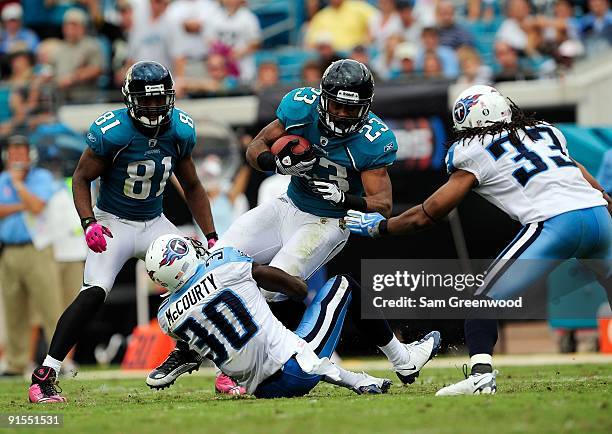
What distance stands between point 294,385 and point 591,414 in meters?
1.72

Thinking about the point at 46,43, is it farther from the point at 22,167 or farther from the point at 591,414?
the point at 591,414

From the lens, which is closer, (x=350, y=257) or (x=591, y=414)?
(x=591, y=414)

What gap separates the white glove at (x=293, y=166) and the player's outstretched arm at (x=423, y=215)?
399 mm

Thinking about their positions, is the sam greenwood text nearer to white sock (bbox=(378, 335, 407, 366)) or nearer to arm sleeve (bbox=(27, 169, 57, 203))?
white sock (bbox=(378, 335, 407, 366))

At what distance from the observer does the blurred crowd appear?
12.2 meters

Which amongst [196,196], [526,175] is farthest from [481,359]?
[196,196]

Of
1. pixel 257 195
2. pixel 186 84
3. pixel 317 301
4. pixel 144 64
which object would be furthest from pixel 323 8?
pixel 317 301

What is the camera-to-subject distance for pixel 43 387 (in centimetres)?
670

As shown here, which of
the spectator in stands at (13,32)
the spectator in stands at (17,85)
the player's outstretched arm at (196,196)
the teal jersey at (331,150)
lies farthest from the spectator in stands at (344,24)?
the teal jersey at (331,150)

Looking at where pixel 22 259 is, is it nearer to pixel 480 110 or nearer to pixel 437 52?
pixel 437 52

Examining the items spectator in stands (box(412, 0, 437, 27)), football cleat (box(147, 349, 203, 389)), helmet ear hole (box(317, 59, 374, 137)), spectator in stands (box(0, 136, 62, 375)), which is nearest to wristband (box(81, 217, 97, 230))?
football cleat (box(147, 349, 203, 389))

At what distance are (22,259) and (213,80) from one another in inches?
120

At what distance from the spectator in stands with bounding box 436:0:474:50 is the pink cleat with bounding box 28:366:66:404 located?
23.1 feet

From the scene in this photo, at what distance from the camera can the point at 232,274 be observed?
6031mm
